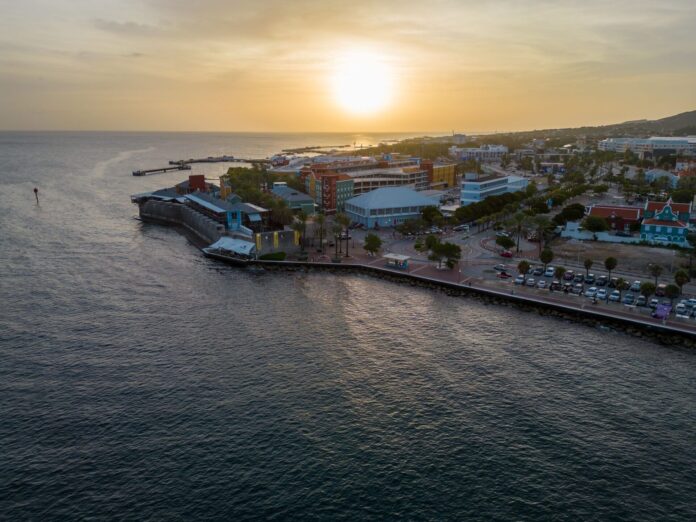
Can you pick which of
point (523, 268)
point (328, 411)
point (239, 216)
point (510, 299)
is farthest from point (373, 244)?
point (328, 411)

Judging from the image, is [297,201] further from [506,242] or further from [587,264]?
[587,264]

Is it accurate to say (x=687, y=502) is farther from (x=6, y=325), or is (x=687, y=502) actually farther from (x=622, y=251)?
(x=6, y=325)

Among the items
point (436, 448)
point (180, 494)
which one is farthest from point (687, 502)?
point (180, 494)

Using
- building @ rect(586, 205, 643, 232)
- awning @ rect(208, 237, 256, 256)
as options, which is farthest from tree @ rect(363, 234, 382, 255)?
building @ rect(586, 205, 643, 232)

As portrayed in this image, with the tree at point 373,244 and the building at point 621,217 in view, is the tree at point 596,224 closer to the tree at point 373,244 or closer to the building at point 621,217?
the building at point 621,217

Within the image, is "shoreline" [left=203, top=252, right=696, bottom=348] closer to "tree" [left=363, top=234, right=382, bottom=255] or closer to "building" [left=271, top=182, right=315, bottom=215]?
"tree" [left=363, top=234, right=382, bottom=255]
